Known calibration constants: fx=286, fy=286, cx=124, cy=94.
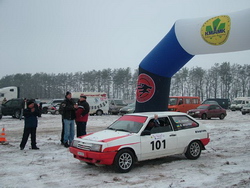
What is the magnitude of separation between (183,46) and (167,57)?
797 mm

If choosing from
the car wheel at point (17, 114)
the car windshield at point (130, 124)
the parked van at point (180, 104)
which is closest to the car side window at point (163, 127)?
the car windshield at point (130, 124)

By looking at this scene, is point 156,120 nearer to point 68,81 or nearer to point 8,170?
point 8,170

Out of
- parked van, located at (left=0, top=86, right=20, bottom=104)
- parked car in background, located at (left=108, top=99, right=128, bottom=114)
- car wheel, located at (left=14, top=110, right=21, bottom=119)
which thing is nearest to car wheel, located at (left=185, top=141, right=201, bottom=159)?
car wheel, located at (left=14, top=110, right=21, bottom=119)

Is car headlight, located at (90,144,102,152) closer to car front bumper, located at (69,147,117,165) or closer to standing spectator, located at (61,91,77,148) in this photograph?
car front bumper, located at (69,147,117,165)

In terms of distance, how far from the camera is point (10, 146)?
35.3ft

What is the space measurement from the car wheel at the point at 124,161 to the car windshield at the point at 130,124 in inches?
29.4

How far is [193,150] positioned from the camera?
338 inches

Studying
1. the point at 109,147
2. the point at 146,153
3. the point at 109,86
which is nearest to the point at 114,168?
the point at 109,147

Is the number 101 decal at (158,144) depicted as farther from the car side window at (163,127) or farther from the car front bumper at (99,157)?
the car front bumper at (99,157)

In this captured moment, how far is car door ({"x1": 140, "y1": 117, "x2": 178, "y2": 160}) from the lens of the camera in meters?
7.51

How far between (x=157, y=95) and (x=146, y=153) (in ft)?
17.3

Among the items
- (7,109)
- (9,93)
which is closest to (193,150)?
(7,109)

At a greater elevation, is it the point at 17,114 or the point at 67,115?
the point at 67,115

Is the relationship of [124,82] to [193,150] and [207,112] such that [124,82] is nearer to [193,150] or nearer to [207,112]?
[207,112]
